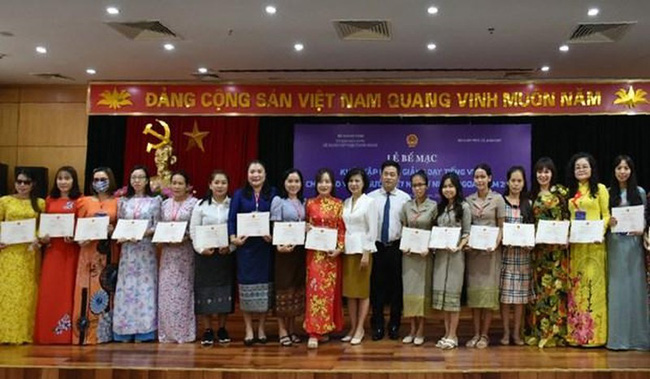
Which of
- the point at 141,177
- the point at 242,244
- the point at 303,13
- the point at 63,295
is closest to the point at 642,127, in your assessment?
the point at 303,13

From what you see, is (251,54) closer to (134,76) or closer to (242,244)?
(134,76)

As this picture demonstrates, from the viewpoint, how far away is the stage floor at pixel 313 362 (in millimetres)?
3514

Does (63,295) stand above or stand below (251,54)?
below

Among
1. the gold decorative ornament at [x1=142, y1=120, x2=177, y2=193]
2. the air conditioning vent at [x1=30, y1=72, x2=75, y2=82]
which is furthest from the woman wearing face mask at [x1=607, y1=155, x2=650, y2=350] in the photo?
the air conditioning vent at [x1=30, y1=72, x2=75, y2=82]

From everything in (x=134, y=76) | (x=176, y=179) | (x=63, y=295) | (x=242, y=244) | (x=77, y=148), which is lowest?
(x=63, y=295)

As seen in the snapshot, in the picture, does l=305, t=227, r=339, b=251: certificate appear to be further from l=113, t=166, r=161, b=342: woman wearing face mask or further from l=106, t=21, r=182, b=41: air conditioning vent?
l=106, t=21, r=182, b=41: air conditioning vent

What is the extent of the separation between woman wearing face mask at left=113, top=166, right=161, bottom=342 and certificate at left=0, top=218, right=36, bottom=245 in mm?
624

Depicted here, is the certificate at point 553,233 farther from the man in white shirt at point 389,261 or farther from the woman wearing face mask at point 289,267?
the woman wearing face mask at point 289,267

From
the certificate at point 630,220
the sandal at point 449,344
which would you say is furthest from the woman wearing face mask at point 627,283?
the sandal at point 449,344

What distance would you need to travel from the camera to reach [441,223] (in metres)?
4.25

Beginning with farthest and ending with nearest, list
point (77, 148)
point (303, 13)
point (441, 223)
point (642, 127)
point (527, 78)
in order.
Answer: point (77, 148)
point (642, 127)
point (527, 78)
point (303, 13)
point (441, 223)

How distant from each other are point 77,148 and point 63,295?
12.2ft

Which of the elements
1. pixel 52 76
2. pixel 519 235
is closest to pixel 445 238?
pixel 519 235

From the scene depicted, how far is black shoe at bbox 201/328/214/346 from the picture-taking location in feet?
14.1
